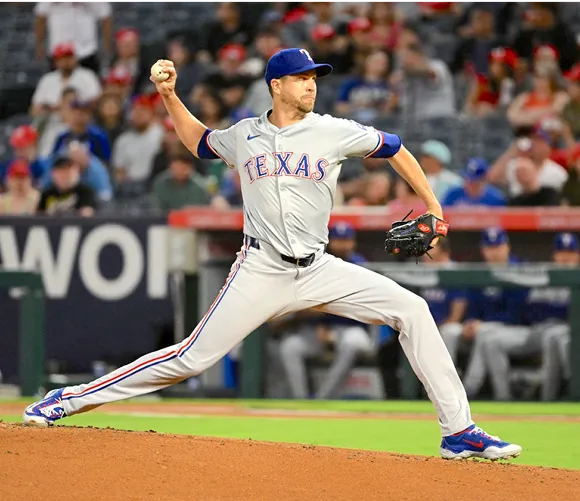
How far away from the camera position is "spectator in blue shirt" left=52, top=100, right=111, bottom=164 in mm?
12312

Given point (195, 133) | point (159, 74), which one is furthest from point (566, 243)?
point (159, 74)

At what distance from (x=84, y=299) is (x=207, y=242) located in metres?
1.18

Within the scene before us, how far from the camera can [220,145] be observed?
513cm

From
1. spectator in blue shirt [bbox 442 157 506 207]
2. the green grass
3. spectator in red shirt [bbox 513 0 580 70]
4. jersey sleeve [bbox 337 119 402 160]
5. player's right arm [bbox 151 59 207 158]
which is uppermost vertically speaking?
spectator in red shirt [bbox 513 0 580 70]

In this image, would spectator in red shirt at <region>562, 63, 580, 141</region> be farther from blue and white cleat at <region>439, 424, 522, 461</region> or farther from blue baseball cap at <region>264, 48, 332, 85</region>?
blue and white cleat at <region>439, 424, 522, 461</region>

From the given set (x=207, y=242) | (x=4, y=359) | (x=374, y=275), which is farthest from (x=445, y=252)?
(x=374, y=275)

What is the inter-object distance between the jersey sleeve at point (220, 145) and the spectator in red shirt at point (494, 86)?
23.4 ft

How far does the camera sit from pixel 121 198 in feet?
39.5

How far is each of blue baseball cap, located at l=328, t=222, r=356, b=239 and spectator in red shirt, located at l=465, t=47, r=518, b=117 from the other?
3429 mm

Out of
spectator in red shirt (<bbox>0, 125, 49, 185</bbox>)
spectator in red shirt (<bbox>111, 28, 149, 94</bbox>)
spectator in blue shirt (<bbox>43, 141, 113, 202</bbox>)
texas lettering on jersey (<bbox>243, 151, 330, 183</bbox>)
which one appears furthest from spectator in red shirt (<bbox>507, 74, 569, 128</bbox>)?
texas lettering on jersey (<bbox>243, 151, 330, 183</bbox>)

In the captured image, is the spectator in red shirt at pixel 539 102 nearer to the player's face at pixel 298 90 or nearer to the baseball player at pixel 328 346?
the baseball player at pixel 328 346

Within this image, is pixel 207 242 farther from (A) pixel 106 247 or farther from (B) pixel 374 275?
(B) pixel 374 275

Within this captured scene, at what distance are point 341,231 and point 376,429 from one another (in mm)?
2320

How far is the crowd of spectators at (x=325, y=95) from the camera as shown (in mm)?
10531
